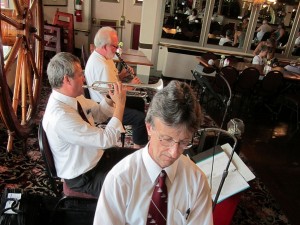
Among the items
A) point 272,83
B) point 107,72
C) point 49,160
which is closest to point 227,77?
point 272,83

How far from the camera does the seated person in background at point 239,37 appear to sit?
6699mm

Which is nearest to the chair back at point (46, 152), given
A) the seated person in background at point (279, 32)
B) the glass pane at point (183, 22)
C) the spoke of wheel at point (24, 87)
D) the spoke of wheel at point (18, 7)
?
the spoke of wheel at point (24, 87)

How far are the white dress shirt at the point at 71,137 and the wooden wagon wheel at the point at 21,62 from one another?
1.59 feet

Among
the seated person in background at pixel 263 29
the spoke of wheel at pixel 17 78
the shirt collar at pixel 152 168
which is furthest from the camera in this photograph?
the seated person in background at pixel 263 29

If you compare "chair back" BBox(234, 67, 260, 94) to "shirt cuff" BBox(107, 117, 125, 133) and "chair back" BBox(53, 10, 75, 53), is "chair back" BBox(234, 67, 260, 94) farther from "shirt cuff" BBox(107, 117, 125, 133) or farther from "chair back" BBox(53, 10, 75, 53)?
"chair back" BBox(53, 10, 75, 53)

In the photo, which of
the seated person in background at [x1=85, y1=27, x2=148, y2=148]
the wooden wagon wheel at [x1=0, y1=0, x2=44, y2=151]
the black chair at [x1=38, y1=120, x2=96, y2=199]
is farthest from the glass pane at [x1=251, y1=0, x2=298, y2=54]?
the black chair at [x1=38, y1=120, x2=96, y2=199]

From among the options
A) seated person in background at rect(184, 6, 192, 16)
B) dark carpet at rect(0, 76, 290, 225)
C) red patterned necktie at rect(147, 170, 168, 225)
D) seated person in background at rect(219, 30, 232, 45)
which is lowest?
dark carpet at rect(0, 76, 290, 225)

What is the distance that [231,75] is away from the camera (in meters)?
4.36

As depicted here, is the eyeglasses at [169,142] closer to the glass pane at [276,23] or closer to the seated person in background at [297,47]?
the glass pane at [276,23]

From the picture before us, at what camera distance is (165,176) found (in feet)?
3.59

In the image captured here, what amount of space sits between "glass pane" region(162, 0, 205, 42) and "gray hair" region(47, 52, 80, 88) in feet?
16.9

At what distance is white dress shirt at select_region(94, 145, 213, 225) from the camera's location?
106cm

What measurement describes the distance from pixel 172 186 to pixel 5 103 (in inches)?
53.5

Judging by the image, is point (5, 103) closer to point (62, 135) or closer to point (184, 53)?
point (62, 135)
